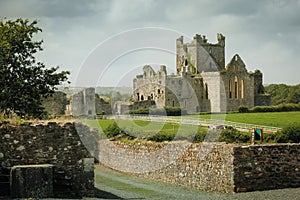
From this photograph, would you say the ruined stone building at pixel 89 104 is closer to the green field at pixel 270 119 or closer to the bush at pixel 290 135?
the green field at pixel 270 119

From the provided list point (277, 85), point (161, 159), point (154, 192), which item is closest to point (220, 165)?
point (154, 192)

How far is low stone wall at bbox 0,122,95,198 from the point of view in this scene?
14.0 m

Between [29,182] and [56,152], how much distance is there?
1.49 metres

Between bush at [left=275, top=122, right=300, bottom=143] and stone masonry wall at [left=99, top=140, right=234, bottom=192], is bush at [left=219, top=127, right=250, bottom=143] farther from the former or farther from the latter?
stone masonry wall at [left=99, top=140, right=234, bottom=192]

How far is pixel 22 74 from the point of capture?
83.7 ft

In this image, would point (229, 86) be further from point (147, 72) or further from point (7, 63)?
point (7, 63)

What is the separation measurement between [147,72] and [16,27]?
176 ft

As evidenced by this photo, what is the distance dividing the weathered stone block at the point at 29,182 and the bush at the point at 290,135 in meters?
11.7

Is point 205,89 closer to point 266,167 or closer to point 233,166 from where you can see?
point 266,167

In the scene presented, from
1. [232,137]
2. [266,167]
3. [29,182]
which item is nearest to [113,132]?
[232,137]

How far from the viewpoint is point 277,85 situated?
12788 centimetres

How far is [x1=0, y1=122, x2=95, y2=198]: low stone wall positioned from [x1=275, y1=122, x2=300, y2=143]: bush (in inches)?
399

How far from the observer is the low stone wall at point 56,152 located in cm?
1402

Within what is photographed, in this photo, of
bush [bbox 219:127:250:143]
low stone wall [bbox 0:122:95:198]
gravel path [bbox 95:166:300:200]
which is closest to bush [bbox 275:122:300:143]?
bush [bbox 219:127:250:143]
